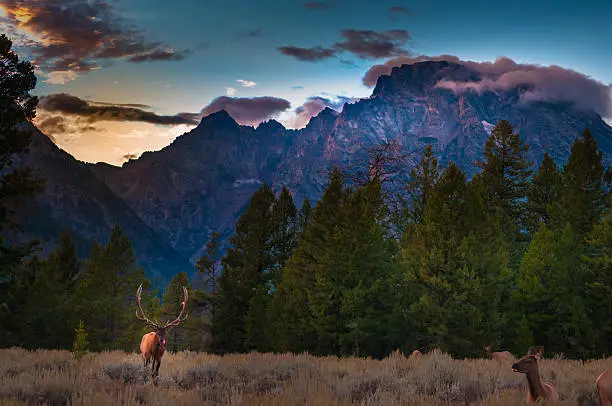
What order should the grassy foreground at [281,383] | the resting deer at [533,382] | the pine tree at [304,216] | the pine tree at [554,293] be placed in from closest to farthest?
the grassy foreground at [281,383] → the resting deer at [533,382] → the pine tree at [554,293] → the pine tree at [304,216]

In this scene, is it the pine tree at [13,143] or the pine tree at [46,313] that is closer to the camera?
the pine tree at [13,143]

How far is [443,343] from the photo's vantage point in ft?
82.9

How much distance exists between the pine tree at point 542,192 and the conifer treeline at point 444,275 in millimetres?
1358

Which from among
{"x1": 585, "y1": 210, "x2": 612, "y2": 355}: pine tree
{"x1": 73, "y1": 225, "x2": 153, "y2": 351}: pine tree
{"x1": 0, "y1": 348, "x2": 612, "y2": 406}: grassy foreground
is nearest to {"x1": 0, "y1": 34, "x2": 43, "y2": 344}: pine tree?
{"x1": 0, "y1": 348, "x2": 612, "y2": 406}: grassy foreground

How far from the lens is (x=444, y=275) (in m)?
25.8

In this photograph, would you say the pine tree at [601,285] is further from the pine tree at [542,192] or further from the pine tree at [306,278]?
the pine tree at [306,278]

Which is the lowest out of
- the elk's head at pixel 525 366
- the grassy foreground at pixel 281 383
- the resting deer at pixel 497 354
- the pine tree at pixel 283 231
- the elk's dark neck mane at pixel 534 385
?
the resting deer at pixel 497 354

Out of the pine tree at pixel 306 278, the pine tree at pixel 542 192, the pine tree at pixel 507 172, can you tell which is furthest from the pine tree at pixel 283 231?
the pine tree at pixel 542 192

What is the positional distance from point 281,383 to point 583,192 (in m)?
31.5

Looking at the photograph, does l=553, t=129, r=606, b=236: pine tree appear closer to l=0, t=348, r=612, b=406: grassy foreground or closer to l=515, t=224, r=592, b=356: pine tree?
l=515, t=224, r=592, b=356: pine tree

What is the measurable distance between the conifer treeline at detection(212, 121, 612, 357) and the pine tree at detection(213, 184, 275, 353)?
144 cm

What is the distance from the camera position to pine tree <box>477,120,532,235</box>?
38.2 m

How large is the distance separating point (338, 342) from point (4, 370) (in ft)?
62.1

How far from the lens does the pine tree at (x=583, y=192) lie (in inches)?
1361
